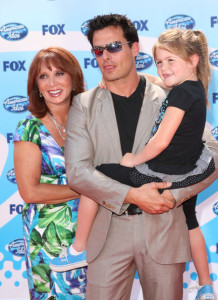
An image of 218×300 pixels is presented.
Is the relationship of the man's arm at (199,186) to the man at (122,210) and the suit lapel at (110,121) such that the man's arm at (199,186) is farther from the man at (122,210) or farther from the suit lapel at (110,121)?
the suit lapel at (110,121)

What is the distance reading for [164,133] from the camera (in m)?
2.70

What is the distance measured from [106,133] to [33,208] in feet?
2.76

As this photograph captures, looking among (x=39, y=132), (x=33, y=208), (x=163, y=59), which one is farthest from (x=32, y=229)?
(x=163, y=59)

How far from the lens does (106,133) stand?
2.94m

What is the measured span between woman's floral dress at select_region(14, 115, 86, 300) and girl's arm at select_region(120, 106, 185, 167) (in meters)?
0.77

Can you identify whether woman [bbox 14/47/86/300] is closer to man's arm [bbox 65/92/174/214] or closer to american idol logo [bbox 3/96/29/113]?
man's arm [bbox 65/92/174/214]

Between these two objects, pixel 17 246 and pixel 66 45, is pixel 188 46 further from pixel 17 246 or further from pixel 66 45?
pixel 17 246

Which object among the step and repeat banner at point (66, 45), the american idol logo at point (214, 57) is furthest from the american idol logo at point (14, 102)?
the american idol logo at point (214, 57)

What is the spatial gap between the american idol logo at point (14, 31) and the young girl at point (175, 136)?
2300 mm

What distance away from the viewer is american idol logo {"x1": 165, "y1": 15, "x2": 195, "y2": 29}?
460cm

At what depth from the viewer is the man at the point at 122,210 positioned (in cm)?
279

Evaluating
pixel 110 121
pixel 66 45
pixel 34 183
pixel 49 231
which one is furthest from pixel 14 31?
pixel 49 231

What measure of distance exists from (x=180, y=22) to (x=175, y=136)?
7.24 feet

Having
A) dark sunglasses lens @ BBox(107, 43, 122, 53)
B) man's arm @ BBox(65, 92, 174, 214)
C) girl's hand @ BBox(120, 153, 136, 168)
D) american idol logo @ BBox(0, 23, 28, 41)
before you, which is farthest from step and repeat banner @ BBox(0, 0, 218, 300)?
girl's hand @ BBox(120, 153, 136, 168)
